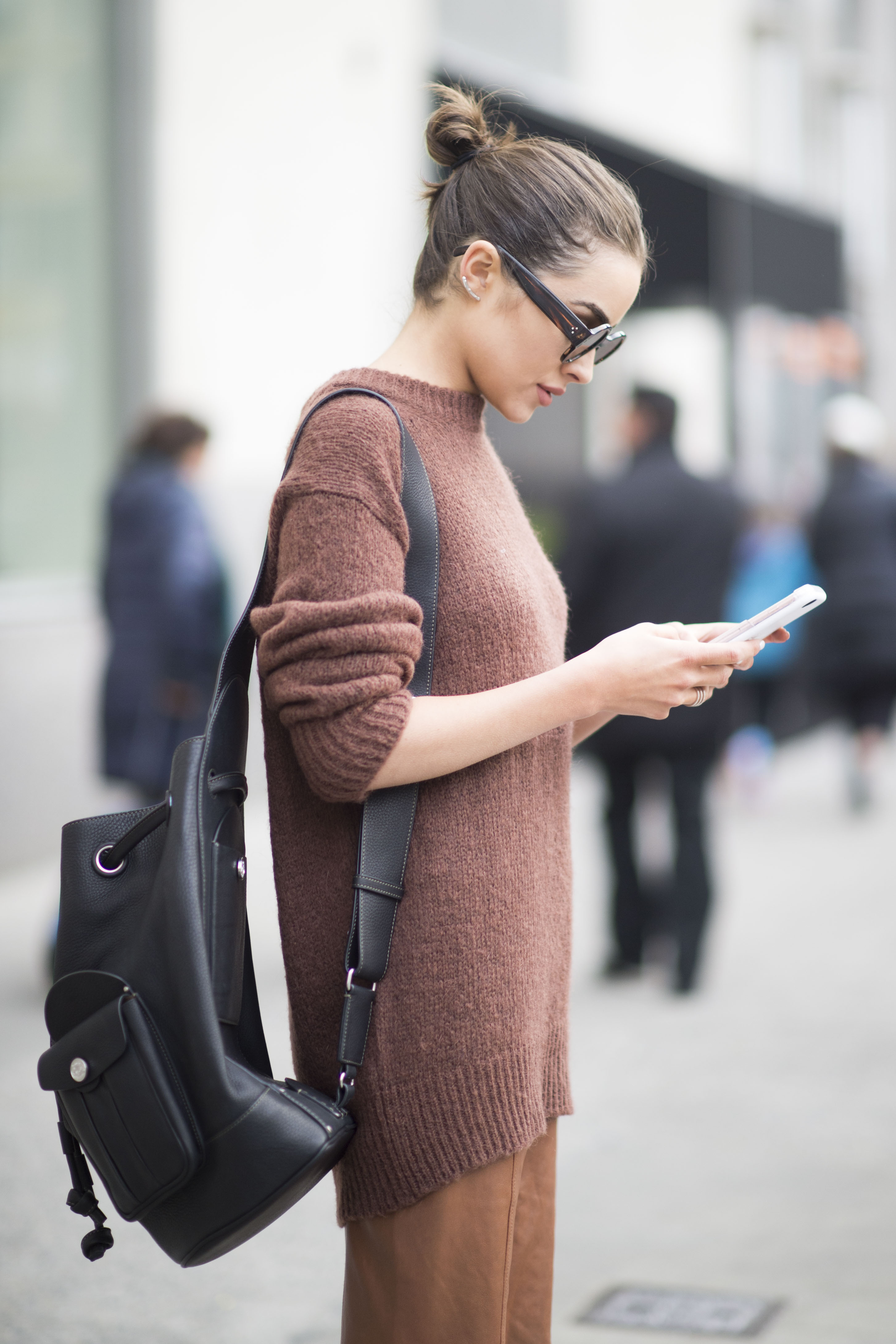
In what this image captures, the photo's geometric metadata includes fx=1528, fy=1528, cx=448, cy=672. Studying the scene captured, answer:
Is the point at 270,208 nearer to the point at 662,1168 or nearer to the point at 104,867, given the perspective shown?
the point at 662,1168

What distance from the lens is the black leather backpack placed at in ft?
5.07

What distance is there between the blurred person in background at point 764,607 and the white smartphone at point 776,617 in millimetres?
7781

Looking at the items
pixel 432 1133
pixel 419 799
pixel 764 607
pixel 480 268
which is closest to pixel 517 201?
pixel 480 268

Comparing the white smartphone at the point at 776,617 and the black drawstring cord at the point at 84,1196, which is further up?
the white smartphone at the point at 776,617

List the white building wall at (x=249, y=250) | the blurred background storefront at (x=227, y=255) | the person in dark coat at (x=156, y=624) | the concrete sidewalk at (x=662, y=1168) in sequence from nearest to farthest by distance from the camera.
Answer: the concrete sidewalk at (x=662, y=1168), the person in dark coat at (x=156, y=624), the white building wall at (x=249, y=250), the blurred background storefront at (x=227, y=255)

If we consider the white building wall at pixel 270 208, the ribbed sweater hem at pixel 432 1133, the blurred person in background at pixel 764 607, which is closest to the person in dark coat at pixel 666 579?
the white building wall at pixel 270 208

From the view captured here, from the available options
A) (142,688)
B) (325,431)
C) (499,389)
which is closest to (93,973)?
(325,431)

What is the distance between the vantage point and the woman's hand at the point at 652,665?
1677 millimetres

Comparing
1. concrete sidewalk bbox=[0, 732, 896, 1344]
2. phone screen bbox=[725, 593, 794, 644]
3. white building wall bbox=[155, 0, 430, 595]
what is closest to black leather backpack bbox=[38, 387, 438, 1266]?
phone screen bbox=[725, 593, 794, 644]

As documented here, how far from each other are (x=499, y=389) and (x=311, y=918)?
643mm

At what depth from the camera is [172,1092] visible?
1551 millimetres

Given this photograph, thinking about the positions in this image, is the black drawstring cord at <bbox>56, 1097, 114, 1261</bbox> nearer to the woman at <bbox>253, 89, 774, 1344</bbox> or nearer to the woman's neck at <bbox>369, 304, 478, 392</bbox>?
the woman at <bbox>253, 89, 774, 1344</bbox>

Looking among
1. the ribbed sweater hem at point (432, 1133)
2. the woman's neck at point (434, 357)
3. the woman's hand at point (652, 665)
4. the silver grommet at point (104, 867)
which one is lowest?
the ribbed sweater hem at point (432, 1133)

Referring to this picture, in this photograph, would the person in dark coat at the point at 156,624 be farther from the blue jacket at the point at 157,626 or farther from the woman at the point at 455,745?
the woman at the point at 455,745
